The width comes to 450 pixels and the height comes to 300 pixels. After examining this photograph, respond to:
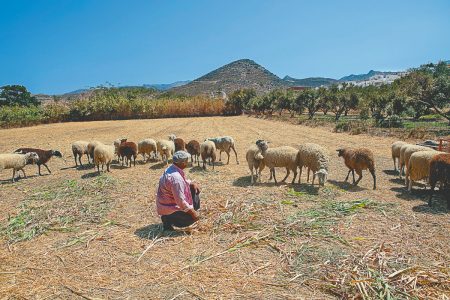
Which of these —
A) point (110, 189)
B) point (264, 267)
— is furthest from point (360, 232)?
point (110, 189)

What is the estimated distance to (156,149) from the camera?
602 inches

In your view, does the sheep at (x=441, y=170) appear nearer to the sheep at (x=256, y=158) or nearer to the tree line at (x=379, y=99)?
the sheep at (x=256, y=158)

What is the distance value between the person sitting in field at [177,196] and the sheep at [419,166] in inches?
270

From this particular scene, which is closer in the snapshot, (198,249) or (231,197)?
(198,249)

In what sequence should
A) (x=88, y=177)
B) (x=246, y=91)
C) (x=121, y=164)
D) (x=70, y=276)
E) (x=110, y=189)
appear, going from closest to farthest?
(x=70, y=276)
(x=110, y=189)
(x=88, y=177)
(x=121, y=164)
(x=246, y=91)

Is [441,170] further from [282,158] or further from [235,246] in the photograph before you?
[235,246]

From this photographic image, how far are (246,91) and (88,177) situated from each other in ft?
188

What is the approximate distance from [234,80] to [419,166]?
143 metres

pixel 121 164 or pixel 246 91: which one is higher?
pixel 246 91

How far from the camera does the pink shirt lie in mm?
6252

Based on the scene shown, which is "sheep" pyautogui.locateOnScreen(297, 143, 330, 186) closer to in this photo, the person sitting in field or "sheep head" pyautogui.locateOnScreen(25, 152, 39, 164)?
the person sitting in field

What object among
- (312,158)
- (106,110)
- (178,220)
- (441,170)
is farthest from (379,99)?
(106,110)

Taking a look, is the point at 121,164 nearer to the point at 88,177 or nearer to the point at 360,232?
the point at 88,177

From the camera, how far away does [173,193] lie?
6285 mm
